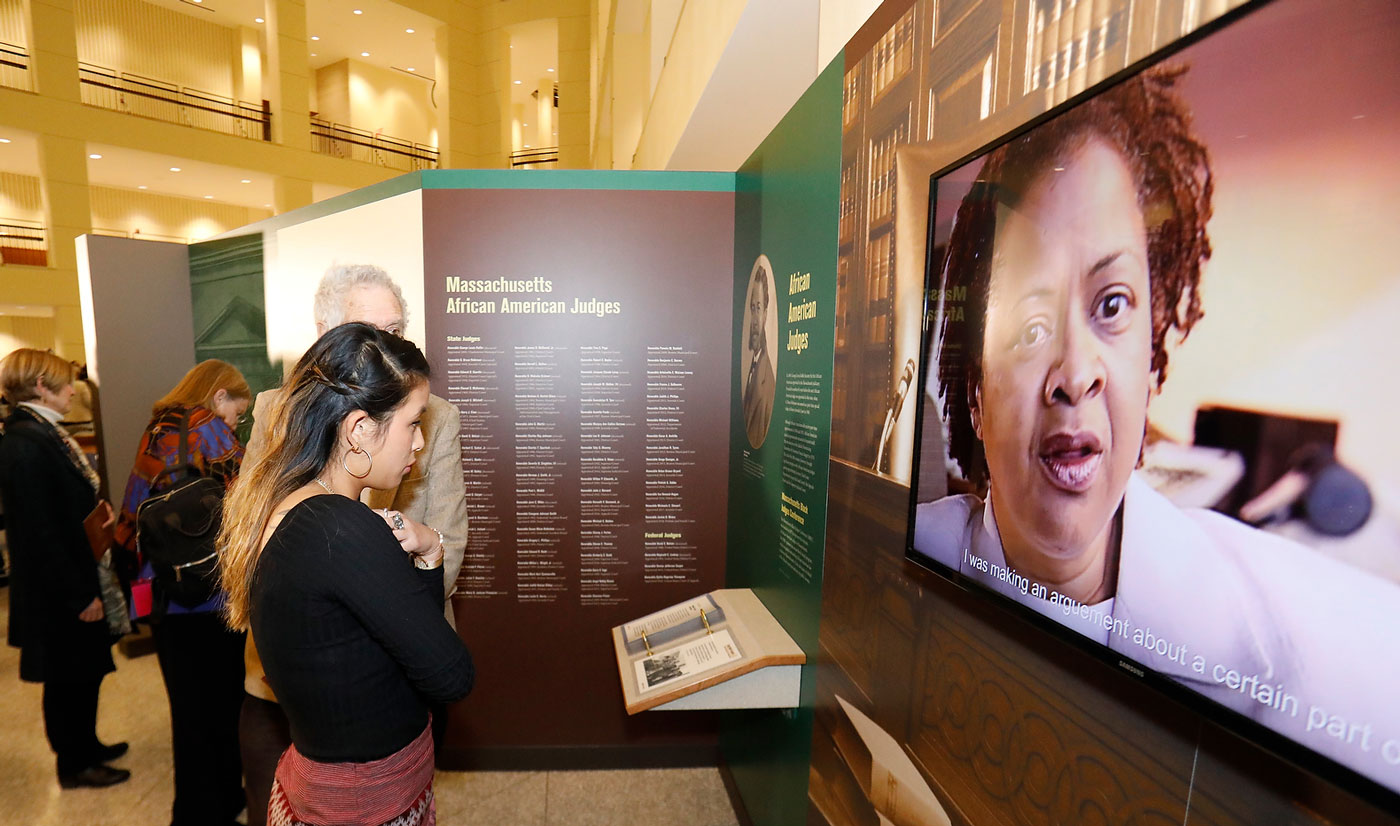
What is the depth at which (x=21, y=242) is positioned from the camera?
36.7 ft

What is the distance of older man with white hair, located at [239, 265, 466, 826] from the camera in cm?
175

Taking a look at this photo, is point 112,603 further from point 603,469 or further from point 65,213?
point 65,213

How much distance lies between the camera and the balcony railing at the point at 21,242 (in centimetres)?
1064

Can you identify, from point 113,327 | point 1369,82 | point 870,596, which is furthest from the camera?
point 113,327

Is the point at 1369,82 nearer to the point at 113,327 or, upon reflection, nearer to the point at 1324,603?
the point at 1324,603

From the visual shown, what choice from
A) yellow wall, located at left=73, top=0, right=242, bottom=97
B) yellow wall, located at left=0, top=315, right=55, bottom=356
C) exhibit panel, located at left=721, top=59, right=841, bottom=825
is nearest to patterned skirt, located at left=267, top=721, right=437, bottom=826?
exhibit panel, located at left=721, top=59, right=841, bottom=825

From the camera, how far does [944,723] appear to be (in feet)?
3.78

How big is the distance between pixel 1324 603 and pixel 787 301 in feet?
5.74

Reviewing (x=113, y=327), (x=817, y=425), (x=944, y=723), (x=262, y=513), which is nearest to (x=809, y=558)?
(x=817, y=425)

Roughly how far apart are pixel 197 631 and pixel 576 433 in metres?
1.55

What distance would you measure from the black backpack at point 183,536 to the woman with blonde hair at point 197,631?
0.16ft

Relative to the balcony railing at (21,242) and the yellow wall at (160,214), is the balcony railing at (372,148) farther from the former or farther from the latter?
the balcony railing at (21,242)

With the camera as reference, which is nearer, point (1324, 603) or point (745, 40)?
point (1324, 603)

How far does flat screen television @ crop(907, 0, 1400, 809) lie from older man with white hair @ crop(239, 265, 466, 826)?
4.92 ft
